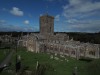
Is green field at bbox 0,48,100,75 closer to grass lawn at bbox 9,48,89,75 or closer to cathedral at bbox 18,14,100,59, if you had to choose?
grass lawn at bbox 9,48,89,75

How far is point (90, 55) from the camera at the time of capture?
43.1m

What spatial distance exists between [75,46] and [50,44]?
1252cm

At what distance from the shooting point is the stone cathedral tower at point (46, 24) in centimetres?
6525

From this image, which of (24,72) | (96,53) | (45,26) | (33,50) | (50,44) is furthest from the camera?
(45,26)

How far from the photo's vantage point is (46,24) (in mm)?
65250

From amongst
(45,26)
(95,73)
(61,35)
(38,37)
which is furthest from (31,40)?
(95,73)

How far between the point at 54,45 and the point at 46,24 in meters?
14.3

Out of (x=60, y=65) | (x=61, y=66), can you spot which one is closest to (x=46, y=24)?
(x=60, y=65)

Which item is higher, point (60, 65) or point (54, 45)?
point (54, 45)

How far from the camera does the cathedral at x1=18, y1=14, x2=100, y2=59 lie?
4369cm

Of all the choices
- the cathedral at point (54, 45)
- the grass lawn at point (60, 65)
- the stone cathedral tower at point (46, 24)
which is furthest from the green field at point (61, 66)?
the stone cathedral tower at point (46, 24)

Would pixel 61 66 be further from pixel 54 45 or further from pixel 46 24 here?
pixel 46 24

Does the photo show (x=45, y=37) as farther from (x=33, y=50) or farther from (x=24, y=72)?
(x=24, y=72)

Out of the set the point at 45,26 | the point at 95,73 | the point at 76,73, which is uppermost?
the point at 45,26
